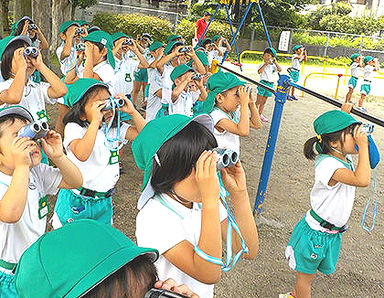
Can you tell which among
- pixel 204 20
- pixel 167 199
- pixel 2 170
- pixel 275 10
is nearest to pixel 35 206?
pixel 2 170

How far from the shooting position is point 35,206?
1948mm

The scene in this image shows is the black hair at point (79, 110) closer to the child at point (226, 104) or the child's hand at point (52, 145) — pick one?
the child's hand at point (52, 145)

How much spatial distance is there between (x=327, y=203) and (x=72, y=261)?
204 cm

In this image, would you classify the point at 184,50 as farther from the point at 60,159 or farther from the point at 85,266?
the point at 85,266

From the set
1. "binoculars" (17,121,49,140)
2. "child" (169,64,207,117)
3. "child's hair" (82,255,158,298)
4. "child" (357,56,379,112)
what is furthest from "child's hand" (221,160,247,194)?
"child" (357,56,379,112)

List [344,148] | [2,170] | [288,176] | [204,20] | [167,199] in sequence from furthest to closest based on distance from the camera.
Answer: [204,20], [288,176], [344,148], [2,170], [167,199]

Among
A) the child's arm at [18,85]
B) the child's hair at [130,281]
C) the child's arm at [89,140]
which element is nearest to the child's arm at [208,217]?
the child's hair at [130,281]

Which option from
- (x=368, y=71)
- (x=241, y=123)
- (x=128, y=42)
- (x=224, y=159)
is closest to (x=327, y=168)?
(x=241, y=123)

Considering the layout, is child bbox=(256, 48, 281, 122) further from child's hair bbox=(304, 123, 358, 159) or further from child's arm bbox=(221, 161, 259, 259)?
child's arm bbox=(221, 161, 259, 259)

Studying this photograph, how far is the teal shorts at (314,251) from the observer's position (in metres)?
2.54

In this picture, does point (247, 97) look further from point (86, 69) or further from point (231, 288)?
point (86, 69)

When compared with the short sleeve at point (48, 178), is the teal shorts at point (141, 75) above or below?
below

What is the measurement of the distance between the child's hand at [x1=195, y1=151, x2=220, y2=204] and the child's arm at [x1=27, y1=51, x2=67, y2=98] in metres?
2.26

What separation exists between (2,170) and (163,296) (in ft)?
4.15
